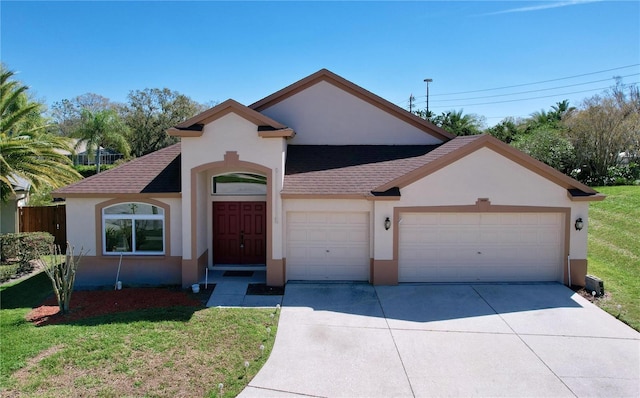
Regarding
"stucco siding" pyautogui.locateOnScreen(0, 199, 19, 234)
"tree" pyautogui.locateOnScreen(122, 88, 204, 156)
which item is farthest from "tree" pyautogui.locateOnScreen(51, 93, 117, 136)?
"stucco siding" pyautogui.locateOnScreen(0, 199, 19, 234)

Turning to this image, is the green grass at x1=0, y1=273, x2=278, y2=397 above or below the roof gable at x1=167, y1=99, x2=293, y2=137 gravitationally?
below

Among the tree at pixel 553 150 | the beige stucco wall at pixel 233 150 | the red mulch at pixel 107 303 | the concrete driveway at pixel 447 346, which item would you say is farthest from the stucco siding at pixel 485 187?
the tree at pixel 553 150

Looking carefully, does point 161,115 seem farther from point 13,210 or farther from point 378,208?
point 378,208

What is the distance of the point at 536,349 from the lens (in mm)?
8383

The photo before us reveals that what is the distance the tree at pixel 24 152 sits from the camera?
15.0 metres

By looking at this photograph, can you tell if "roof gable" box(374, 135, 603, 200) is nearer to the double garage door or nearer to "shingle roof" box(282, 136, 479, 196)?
"shingle roof" box(282, 136, 479, 196)

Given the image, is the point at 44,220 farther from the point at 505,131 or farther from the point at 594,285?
the point at 505,131

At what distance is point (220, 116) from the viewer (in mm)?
12320

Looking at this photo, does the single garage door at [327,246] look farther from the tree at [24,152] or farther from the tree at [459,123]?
the tree at [459,123]

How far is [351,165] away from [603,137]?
832 inches

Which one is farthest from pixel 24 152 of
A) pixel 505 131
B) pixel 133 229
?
pixel 505 131

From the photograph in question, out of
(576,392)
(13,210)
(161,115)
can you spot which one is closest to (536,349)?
(576,392)

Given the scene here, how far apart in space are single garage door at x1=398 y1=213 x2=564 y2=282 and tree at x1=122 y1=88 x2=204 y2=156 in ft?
116

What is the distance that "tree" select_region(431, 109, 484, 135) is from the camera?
46.0 m
